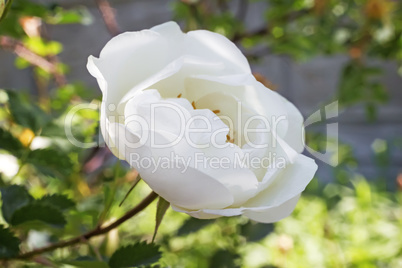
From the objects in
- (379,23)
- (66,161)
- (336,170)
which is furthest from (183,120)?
(336,170)

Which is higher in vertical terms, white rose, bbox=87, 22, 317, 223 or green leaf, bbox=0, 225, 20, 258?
white rose, bbox=87, 22, 317, 223

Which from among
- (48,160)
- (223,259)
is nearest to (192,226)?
(223,259)

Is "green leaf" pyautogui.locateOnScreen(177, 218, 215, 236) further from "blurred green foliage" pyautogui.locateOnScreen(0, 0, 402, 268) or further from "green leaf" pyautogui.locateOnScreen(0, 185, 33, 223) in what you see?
"green leaf" pyautogui.locateOnScreen(0, 185, 33, 223)

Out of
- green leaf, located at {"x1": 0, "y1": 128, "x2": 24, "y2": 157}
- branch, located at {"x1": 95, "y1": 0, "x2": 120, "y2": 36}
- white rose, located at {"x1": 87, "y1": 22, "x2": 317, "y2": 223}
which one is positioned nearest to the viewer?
white rose, located at {"x1": 87, "y1": 22, "x2": 317, "y2": 223}

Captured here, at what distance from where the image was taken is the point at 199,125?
24 centimetres

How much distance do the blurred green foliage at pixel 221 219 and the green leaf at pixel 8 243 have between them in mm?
26

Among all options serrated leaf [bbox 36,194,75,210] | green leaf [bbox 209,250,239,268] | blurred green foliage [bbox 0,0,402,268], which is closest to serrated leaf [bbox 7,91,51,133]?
blurred green foliage [bbox 0,0,402,268]

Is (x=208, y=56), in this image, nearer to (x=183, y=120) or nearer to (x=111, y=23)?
(x=183, y=120)

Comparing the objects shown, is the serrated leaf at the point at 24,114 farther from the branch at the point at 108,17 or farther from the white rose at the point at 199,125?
the branch at the point at 108,17

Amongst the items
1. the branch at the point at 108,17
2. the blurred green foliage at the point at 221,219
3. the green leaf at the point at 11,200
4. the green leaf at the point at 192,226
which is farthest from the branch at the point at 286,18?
the green leaf at the point at 11,200

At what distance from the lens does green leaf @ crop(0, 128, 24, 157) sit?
1.14ft

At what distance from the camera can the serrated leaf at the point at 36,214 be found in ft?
0.95

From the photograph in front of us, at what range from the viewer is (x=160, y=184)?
219mm

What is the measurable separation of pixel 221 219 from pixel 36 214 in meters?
0.38
